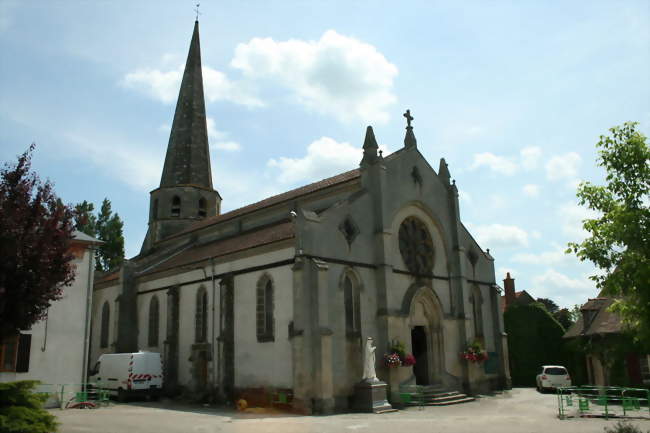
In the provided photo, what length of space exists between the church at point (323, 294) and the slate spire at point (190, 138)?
18.4 feet

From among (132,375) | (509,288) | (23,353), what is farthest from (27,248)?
(509,288)

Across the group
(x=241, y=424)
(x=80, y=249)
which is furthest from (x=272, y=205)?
(x=241, y=424)

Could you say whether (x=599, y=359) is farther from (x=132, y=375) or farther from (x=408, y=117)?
(x=132, y=375)

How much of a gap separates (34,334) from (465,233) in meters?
22.1

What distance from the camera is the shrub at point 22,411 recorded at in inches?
418

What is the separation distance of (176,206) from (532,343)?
25.7 metres

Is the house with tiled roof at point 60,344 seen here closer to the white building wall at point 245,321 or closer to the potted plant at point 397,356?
the white building wall at point 245,321

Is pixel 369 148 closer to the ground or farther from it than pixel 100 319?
farther from it

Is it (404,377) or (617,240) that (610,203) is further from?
(404,377)

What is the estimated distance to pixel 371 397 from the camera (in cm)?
2088

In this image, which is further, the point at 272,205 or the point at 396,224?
the point at 272,205

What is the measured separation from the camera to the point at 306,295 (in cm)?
2092

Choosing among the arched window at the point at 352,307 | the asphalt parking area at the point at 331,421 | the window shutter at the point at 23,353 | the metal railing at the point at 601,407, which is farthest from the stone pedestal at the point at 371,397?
the window shutter at the point at 23,353

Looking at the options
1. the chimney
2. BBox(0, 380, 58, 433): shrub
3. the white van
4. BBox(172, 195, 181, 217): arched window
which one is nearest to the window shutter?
the white van
